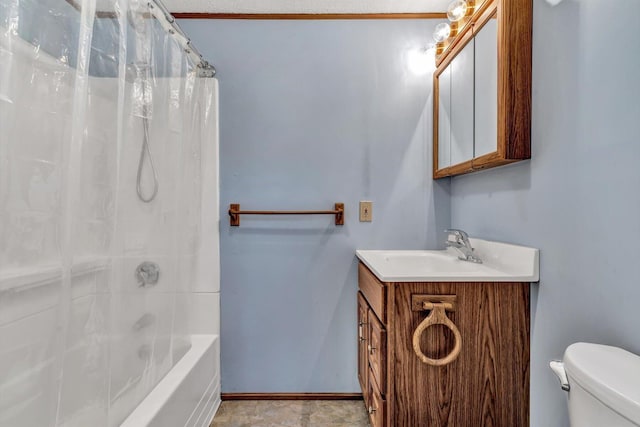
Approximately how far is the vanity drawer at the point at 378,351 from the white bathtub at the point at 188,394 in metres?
0.77

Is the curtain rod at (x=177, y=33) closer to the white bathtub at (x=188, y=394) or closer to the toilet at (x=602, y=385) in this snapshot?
the white bathtub at (x=188, y=394)

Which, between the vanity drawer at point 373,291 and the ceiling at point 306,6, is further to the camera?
the ceiling at point 306,6

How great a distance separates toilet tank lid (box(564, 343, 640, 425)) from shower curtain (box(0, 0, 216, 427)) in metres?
1.22

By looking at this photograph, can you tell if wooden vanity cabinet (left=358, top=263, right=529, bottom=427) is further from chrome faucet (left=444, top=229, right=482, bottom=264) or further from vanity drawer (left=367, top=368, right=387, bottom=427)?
chrome faucet (left=444, top=229, right=482, bottom=264)

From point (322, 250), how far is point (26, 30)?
4.98 feet

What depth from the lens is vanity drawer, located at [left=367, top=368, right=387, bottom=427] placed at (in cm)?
123

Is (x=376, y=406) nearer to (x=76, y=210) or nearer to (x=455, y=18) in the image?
(x=76, y=210)

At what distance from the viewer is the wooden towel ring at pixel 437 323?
1167mm

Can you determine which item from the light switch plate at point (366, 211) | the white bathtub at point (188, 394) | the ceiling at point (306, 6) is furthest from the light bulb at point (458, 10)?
the white bathtub at point (188, 394)

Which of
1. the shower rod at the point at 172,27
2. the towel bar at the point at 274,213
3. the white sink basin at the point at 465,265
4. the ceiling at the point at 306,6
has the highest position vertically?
the ceiling at the point at 306,6

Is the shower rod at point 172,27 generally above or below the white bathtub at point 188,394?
above

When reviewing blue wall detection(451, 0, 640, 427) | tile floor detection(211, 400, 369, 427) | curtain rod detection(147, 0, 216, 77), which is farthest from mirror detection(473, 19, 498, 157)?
tile floor detection(211, 400, 369, 427)

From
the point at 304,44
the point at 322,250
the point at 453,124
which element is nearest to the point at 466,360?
the point at 322,250

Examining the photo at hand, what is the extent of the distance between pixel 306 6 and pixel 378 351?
1816 millimetres
